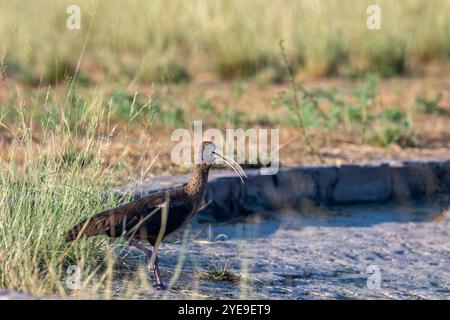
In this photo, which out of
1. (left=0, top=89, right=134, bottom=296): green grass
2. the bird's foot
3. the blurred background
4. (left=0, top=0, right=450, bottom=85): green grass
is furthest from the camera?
(left=0, top=0, right=450, bottom=85): green grass

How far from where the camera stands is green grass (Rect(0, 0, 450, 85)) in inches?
541

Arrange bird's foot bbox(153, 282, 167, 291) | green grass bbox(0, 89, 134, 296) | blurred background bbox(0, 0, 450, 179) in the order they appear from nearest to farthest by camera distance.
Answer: green grass bbox(0, 89, 134, 296) → bird's foot bbox(153, 282, 167, 291) → blurred background bbox(0, 0, 450, 179)

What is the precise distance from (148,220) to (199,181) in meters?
0.45

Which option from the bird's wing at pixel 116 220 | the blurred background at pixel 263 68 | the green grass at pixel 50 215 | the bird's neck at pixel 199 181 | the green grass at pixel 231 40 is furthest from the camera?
the green grass at pixel 231 40

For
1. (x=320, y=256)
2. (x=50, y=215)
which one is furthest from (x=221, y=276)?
(x=320, y=256)

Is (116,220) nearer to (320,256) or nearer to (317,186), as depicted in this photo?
(320,256)

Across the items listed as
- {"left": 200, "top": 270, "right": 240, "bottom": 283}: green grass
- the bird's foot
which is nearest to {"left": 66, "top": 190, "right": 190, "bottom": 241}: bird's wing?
the bird's foot

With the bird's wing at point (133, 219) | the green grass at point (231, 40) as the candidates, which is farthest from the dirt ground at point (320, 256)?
the green grass at point (231, 40)

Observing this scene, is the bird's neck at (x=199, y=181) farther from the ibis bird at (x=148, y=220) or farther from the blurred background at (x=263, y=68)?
the blurred background at (x=263, y=68)

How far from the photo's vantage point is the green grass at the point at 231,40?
45.1 ft

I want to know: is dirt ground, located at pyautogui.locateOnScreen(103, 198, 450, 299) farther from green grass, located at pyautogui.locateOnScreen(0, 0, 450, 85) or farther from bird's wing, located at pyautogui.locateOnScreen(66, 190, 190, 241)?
green grass, located at pyautogui.locateOnScreen(0, 0, 450, 85)

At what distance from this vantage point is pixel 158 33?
49.5 feet

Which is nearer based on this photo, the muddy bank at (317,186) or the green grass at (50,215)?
the green grass at (50,215)
